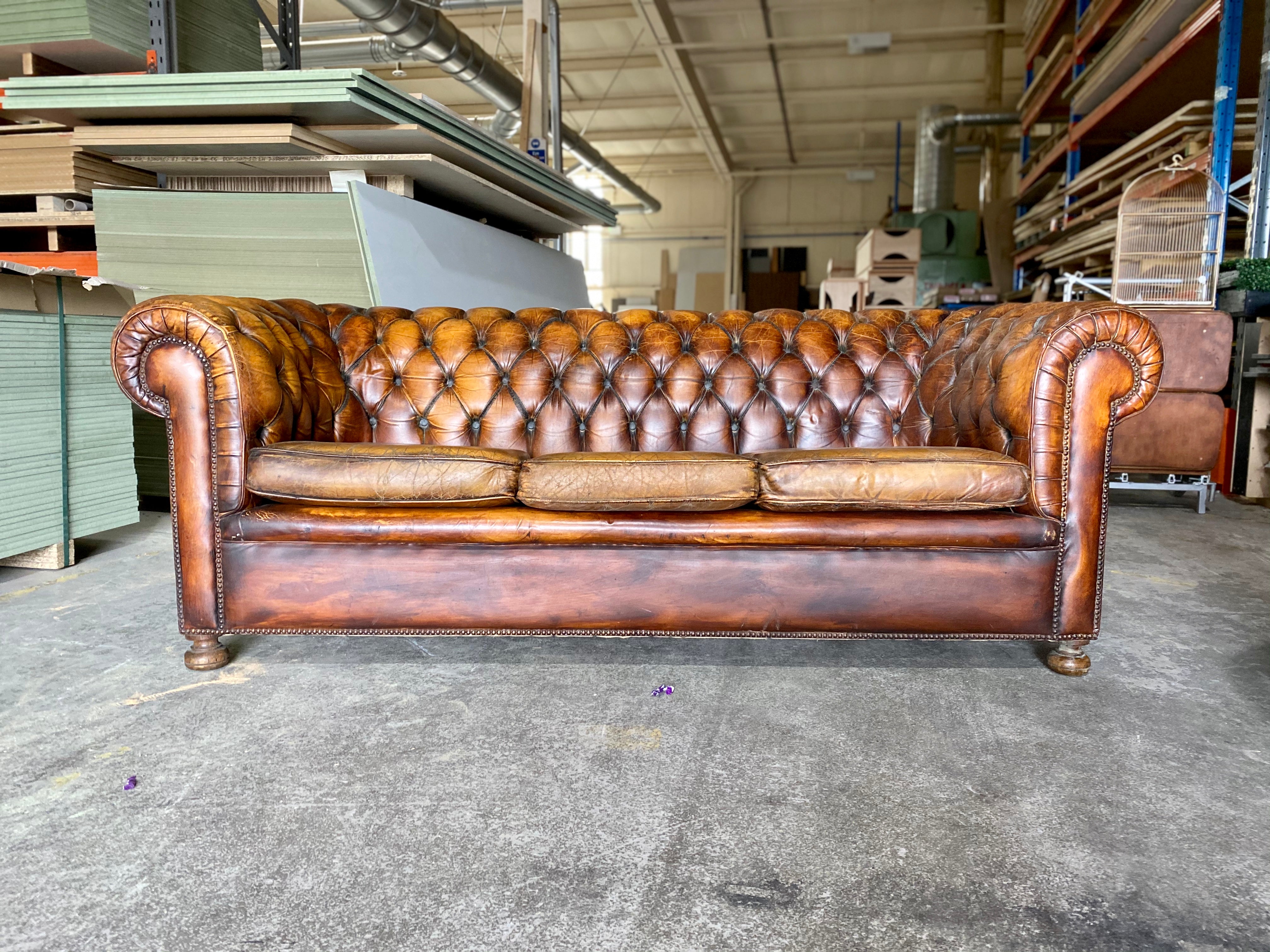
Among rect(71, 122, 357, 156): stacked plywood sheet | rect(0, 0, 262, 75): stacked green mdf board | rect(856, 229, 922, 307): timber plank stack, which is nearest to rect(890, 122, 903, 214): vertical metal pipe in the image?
rect(856, 229, 922, 307): timber plank stack

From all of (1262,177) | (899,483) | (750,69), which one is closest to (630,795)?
(899,483)

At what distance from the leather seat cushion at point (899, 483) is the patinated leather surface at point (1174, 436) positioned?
2608 millimetres

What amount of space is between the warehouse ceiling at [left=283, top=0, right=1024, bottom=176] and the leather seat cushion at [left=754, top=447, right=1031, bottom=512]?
686 cm

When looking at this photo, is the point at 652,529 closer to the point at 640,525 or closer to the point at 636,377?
the point at 640,525

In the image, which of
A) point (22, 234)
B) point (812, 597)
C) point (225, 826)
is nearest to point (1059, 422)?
point (812, 597)

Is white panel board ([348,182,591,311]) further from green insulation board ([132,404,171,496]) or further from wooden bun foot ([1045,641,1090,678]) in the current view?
wooden bun foot ([1045,641,1090,678])

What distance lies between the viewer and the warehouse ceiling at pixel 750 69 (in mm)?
8539

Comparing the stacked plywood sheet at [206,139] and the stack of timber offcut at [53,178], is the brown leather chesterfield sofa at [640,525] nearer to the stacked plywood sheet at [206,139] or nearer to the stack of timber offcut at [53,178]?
the stacked plywood sheet at [206,139]

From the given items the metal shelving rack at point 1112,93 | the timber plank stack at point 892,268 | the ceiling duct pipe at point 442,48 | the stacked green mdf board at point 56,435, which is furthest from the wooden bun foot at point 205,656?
the timber plank stack at point 892,268

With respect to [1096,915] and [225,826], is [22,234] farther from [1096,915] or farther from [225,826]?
[1096,915]

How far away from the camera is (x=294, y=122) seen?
9.43 feet

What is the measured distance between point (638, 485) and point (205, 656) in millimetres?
1068

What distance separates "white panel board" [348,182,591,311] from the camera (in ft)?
9.39

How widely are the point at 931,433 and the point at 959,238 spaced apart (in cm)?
786
